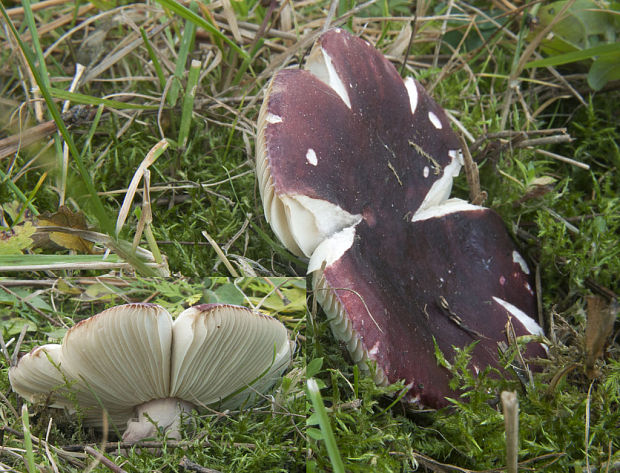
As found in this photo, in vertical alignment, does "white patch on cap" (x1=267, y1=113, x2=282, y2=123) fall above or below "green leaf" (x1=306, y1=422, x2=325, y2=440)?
above

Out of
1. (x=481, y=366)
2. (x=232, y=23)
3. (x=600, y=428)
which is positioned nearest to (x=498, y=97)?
(x=232, y=23)

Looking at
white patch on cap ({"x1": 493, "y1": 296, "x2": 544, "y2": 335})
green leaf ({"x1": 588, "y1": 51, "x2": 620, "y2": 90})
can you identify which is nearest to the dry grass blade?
white patch on cap ({"x1": 493, "y1": 296, "x2": 544, "y2": 335})

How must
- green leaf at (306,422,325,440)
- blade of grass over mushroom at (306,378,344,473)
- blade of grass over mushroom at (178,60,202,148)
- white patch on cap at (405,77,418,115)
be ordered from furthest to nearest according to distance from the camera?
blade of grass over mushroom at (178,60,202,148) → white patch on cap at (405,77,418,115) → green leaf at (306,422,325,440) → blade of grass over mushroom at (306,378,344,473)

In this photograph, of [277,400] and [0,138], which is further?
[0,138]

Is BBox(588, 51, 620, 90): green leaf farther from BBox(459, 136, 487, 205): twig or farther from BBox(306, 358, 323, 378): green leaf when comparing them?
BBox(306, 358, 323, 378): green leaf

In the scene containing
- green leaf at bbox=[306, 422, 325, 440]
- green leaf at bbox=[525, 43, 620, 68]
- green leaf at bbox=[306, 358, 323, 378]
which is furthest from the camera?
green leaf at bbox=[525, 43, 620, 68]

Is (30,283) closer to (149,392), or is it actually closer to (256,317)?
(149,392)

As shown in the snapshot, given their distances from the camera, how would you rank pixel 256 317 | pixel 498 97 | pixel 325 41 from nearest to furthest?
1. pixel 256 317
2. pixel 325 41
3. pixel 498 97
